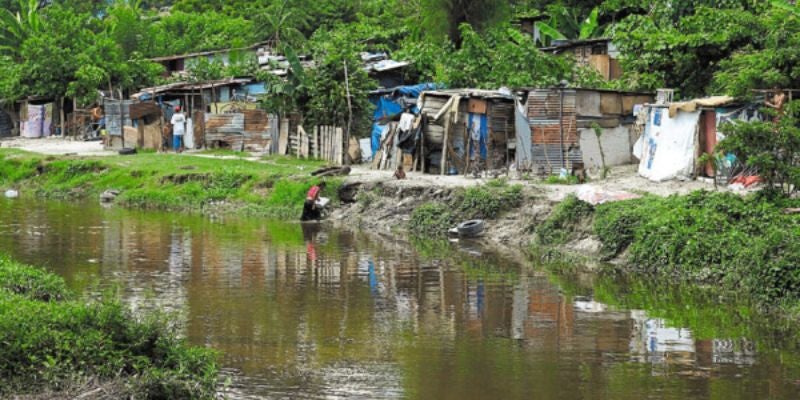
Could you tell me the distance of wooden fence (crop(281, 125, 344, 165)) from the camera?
3038 centimetres

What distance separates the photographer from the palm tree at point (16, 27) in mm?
47828

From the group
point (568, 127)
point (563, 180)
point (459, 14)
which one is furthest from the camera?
point (459, 14)

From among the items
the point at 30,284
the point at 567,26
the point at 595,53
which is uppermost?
the point at 567,26

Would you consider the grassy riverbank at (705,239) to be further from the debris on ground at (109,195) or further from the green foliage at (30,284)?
the debris on ground at (109,195)

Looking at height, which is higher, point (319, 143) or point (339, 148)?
point (319, 143)

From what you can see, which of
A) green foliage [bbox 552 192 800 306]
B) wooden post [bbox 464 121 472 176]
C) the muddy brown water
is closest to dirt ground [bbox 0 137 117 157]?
wooden post [bbox 464 121 472 176]

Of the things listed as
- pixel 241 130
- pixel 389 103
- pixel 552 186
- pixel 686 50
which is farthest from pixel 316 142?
pixel 686 50

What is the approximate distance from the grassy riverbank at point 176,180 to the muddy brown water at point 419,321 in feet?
14.0

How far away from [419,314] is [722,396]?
5.01m

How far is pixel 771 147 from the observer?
17938 millimetres

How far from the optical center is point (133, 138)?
37.7 metres

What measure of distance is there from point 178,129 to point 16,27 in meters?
16.2

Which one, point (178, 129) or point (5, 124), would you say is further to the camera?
point (5, 124)

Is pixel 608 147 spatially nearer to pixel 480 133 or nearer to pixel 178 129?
pixel 480 133
